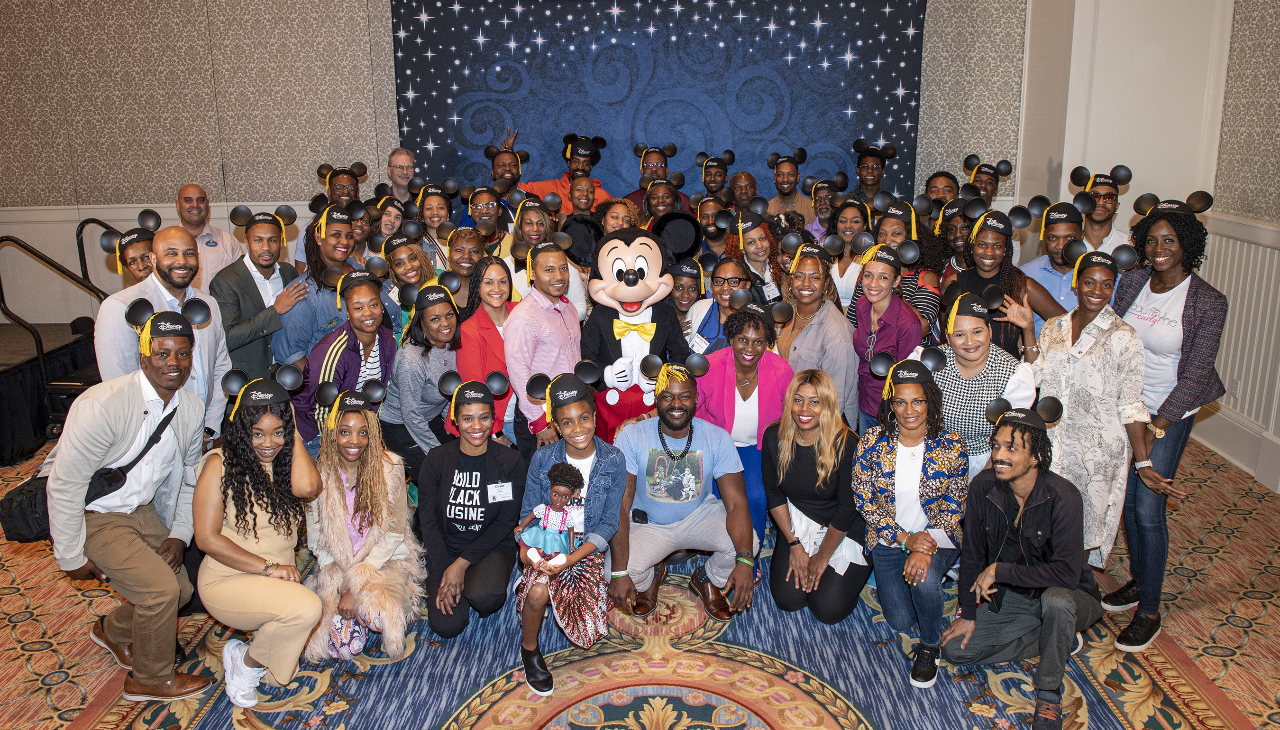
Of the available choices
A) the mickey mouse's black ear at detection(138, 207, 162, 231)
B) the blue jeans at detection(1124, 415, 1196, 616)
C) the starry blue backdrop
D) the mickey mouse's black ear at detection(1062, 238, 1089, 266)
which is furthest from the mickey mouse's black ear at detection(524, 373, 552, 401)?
the starry blue backdrop

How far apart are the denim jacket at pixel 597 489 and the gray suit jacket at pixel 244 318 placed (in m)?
1.94

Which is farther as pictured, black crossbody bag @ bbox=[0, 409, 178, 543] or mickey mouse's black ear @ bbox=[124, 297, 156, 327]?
mickey mouse's black ear @ bbox=[124, 297, 156, 327]

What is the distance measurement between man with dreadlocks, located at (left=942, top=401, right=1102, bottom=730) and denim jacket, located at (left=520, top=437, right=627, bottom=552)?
1.47 m

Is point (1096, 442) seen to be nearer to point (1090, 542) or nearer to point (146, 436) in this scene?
point (1090, 542)

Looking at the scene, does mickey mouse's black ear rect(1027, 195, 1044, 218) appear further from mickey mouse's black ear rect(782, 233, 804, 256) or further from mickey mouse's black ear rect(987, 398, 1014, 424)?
mickey mouse's black ear rect(987, 398, 1014, 424)

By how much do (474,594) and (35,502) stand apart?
5.77ft

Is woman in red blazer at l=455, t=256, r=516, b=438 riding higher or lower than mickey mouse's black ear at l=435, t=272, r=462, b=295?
lower

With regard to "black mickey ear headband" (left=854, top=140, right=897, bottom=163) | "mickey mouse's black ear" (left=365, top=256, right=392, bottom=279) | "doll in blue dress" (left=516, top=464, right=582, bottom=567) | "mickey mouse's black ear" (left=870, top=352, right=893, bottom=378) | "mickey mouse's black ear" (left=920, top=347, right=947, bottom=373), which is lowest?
"doll in blue dress" (left=516, top=464, right=582, bottom=567)

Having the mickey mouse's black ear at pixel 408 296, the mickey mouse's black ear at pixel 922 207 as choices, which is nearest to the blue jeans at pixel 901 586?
the mickey mouse's black ear at pixel 922 207

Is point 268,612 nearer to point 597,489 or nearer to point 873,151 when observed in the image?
point 597,489

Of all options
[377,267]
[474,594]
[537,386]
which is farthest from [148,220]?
[474,594]

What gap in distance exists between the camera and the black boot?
3453 mm

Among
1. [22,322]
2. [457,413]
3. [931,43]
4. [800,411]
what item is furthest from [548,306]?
[931,43]

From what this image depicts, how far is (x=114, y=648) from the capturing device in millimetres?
3688
